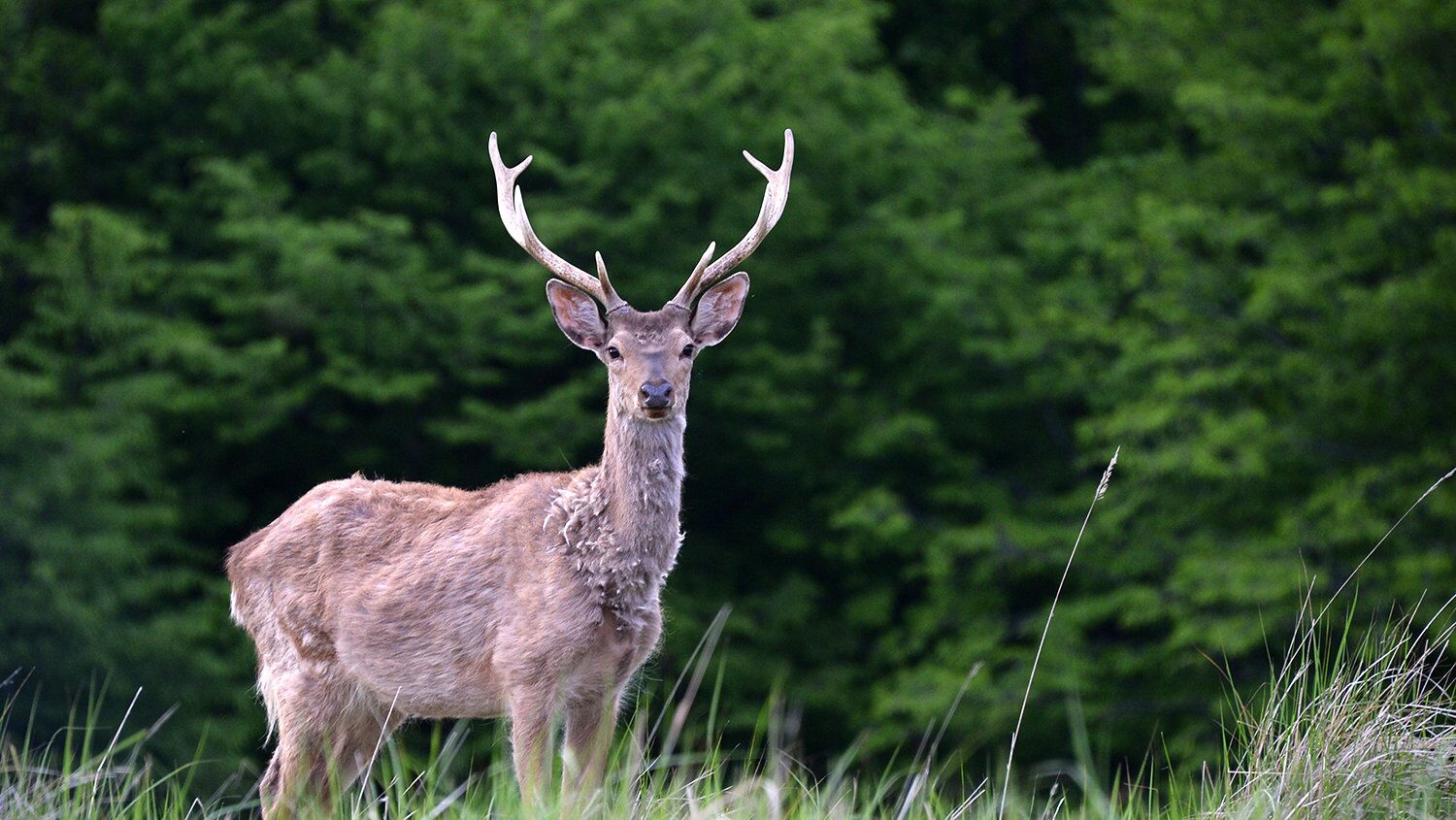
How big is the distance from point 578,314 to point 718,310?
1.63ft

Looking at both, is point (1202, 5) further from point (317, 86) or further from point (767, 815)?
point (767, 815)

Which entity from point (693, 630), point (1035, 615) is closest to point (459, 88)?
point (693, 630)

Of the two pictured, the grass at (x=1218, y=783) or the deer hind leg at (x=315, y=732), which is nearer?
the grass at (x=1218, y=783)

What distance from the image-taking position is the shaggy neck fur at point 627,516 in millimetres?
5156

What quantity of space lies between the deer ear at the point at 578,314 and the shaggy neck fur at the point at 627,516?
451 millimetres

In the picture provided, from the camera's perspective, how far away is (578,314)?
591 centimetres

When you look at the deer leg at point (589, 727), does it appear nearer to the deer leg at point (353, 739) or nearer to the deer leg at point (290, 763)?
the deer leg at point (353, 739)

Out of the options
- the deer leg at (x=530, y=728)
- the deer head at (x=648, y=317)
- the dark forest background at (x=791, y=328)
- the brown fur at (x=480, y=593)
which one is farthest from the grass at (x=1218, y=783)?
the dark forest background at (x=791, y=328)

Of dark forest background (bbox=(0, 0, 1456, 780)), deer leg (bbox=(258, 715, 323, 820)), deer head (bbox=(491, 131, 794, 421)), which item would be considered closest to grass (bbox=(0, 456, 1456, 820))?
deer leg (bbox=(258, 715, 323, 820))

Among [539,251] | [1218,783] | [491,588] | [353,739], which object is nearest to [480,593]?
[491,588]

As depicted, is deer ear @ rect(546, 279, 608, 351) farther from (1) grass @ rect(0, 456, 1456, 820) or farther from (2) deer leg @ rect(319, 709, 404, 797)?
(1) grass @ rect(0, 456, 1456, 820)

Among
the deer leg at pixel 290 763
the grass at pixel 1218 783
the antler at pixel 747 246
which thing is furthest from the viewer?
the antler at pixel 747 246

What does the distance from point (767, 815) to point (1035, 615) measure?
1200cm

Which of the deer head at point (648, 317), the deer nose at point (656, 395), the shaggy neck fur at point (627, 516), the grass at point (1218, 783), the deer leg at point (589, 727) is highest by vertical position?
the deer head at point (648, 317)
